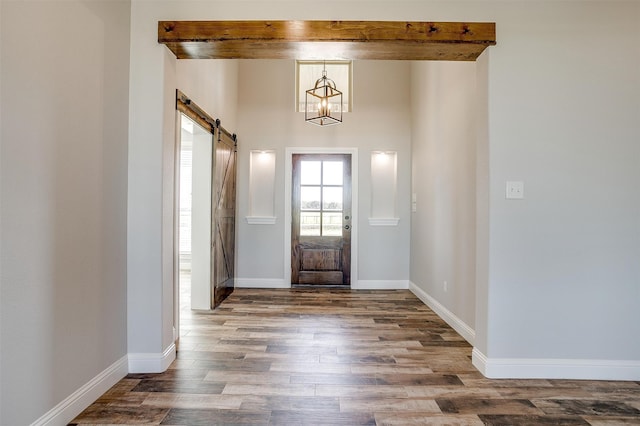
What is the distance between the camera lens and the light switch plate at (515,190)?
7.93ft

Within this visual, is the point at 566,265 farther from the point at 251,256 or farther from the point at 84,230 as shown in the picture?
the point at 251,256

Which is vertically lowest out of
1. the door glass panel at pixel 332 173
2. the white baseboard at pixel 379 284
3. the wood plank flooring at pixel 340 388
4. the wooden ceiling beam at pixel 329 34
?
the wood plank flooring at pixel 340 388

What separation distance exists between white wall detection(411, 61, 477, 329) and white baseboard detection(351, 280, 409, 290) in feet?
0.73

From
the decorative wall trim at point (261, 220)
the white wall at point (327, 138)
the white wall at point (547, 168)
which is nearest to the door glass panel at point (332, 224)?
the white wall at point (327, 138)

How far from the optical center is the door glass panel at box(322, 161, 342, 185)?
5.29 metres

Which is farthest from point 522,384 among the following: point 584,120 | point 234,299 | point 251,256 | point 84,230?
point 251,256

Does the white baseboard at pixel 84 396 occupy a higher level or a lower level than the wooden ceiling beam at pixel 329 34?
lower

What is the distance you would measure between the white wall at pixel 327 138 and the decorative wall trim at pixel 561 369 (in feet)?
9.26

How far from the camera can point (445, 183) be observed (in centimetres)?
374

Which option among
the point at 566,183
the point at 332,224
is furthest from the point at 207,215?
the point at 566,183

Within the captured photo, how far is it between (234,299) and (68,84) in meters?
3.22

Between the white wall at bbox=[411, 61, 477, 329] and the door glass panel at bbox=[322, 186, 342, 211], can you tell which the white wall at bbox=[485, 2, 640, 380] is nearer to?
the white wall at bbox=[411, 61, 477, 329]

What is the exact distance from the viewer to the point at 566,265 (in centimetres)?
242

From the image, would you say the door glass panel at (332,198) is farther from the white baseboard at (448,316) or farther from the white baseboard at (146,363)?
the white baseboard at (146,363)
